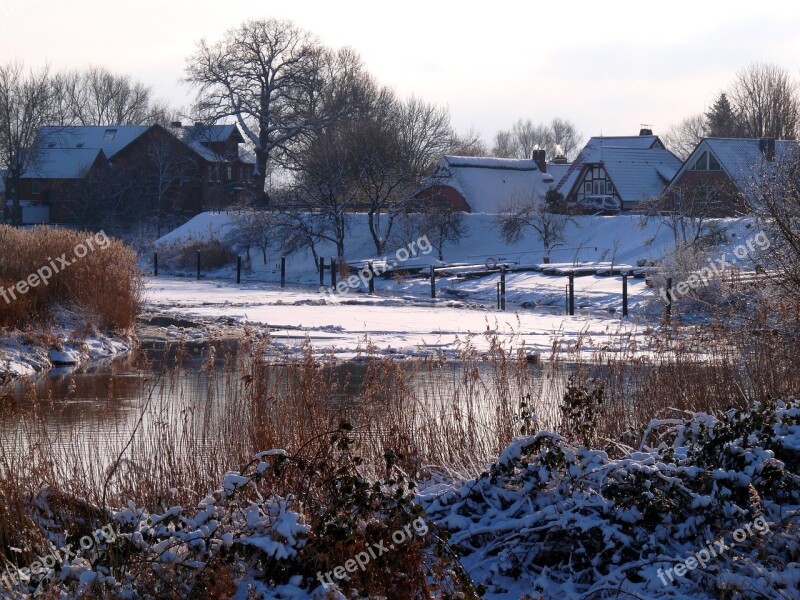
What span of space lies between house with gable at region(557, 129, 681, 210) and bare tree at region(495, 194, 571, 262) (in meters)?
9.34

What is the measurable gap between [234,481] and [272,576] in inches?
20.3

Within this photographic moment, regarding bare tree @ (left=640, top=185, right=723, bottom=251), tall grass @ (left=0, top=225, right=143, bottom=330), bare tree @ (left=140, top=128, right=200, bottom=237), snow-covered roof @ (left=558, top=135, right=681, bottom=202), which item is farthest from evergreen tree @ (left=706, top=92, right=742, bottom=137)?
tall grass @ (left=0, top=225, right=143, bottom=330)

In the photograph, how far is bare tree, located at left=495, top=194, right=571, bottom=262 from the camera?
48.9 meters

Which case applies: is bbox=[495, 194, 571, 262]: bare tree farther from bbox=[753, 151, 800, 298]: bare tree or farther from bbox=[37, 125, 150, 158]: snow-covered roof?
bbox=[753, 151, 800, 298]: bare tree

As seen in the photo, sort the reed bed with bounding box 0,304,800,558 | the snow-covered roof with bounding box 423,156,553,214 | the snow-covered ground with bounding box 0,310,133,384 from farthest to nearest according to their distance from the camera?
1. the snow-covered roof with bounding box 423,156,553,214
2. the snow-covered ground with bounding box 0,310,133,384
3. the reed bed with bounding box 0,304,800,558

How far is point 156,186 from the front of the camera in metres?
66.8

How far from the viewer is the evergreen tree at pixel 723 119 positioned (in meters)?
69.9

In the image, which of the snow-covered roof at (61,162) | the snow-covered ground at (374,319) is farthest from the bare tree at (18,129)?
the snow-covered ground at (374,319)

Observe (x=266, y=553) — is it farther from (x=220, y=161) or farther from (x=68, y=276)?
(x=220, y=161)

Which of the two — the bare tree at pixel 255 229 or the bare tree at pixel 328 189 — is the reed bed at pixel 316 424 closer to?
the bare tree at pixel 328 189

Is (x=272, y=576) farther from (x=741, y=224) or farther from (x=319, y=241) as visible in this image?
(x=319, y=241)

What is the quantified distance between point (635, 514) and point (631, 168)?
5769 cm

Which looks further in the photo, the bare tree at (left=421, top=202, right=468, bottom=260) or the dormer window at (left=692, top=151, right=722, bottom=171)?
the dormer window at (left=692, top=151, right=722, bottom=171)

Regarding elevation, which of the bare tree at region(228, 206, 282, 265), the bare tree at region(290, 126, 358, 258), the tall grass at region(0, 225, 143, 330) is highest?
the bare tree at region(290, 126, 358, 258)
